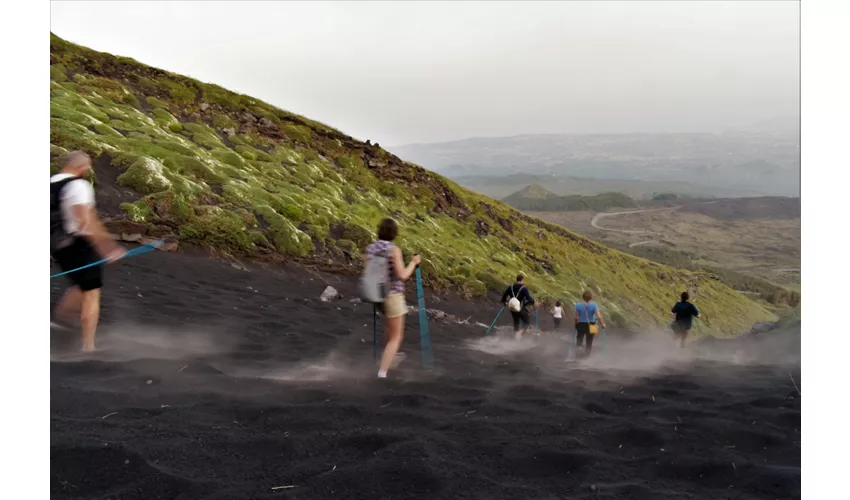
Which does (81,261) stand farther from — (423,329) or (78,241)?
(423,329)

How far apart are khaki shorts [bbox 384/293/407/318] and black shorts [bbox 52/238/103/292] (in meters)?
3.27

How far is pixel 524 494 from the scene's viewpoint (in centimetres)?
416

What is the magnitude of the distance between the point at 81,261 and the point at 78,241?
0.78 feet

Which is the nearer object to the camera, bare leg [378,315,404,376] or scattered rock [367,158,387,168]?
bare leg [378,315,404,376]

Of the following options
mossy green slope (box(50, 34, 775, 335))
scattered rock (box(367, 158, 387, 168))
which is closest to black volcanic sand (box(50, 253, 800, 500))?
mossy green slope (box(50, 34, 775, 335))

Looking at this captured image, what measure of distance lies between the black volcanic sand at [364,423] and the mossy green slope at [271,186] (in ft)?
21.6

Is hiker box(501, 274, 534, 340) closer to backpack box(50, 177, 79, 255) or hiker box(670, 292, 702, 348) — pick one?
hiker box(670, 292, 702, 348)

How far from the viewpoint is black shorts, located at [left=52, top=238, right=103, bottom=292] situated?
5453 millimetres

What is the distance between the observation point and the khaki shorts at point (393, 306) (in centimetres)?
658

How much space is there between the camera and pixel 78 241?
5426 mm

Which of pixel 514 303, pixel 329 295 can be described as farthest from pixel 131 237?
pixel 514 303

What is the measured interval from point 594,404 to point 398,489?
3458 mm

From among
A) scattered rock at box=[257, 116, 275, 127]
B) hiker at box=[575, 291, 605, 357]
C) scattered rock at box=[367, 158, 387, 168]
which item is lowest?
hiker at box=[575, 291, 605, 357]
